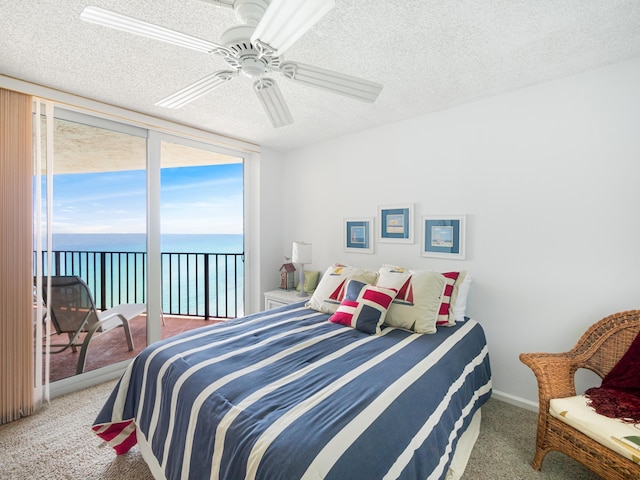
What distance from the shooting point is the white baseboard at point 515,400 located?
88.0 inches

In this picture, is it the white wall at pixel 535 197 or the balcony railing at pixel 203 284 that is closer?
the white wall at pixel 535 197

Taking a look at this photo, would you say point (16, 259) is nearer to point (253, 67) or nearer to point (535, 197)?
point (253, 67)

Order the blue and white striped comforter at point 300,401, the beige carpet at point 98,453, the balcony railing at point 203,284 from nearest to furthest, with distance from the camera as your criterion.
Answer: the blue and white striped comforter at point 300,401 → the beige carpet at point 98,453 → the balcony railing at point 203,284

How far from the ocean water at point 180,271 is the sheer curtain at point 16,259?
593 mm

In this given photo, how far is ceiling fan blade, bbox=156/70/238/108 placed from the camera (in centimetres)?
146

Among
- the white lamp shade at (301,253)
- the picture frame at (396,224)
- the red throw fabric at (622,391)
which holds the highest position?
the picture frame at (396,224)

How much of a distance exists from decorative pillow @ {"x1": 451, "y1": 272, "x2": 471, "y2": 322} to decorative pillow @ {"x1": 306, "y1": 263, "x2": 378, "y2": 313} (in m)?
0.68

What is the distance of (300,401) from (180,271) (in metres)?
3.39

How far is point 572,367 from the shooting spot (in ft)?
5.84

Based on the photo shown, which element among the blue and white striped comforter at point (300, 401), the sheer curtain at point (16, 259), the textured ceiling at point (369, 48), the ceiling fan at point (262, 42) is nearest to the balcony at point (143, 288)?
the sheer curtain at point (16, 259)

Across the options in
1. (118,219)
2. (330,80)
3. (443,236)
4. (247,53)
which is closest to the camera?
(247,53)

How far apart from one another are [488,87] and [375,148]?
1168 mm

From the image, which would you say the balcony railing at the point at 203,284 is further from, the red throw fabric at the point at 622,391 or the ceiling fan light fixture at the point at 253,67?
the red throw fabric at the point at 622,391

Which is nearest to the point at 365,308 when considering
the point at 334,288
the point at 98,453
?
the point at 334,288
